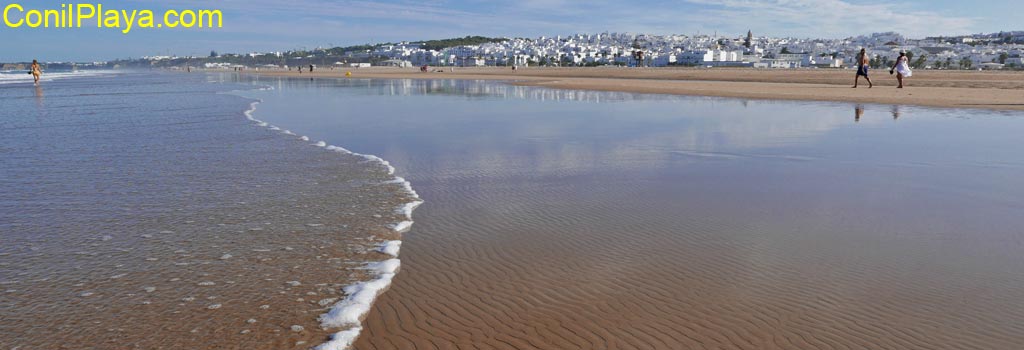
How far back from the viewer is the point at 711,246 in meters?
5.42

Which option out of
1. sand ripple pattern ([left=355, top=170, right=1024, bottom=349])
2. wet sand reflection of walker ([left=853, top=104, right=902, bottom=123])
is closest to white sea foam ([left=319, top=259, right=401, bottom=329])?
sand ripple pattern ([left=355, top=170, right=1024, bottom=349])

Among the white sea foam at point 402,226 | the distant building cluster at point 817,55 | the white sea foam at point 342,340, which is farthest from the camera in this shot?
Result: the distant building cluster at point 817,55

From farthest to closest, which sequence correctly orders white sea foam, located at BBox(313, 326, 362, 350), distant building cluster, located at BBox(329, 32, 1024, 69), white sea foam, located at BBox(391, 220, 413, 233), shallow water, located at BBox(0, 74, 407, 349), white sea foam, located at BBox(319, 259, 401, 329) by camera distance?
distant building cluster, located at BBox(329, 32, 1024, 69)
white sea foam, located at BBox(391, 220, 413, 233)
white sea foam, located at BBox(319, 259, 401, 329)
shallow water, located at BBox(0, 74, 407, 349)
white sea foam, located at BBox(313, 326, 362, 350)

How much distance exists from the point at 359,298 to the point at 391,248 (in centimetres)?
114

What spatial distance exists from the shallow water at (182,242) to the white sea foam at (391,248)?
96 millimetres

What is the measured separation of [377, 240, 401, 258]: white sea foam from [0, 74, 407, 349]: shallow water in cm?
10

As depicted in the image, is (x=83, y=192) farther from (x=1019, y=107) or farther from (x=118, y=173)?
(x=1019, y=107)

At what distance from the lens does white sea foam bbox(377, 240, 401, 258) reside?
546 cm

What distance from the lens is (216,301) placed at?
439 centimetres

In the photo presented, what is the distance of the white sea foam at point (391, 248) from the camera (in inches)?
215

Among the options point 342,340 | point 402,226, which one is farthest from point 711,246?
point 342,340

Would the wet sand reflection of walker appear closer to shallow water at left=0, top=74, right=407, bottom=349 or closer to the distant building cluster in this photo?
shallow water at left=0, top=74, right=407, bottom=349

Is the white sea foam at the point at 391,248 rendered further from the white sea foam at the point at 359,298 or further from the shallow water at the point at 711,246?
the white sea foam at the point at 359,298

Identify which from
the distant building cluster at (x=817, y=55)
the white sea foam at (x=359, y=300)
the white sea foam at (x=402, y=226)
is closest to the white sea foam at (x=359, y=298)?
the white sea foam at (x=359, y=300)
